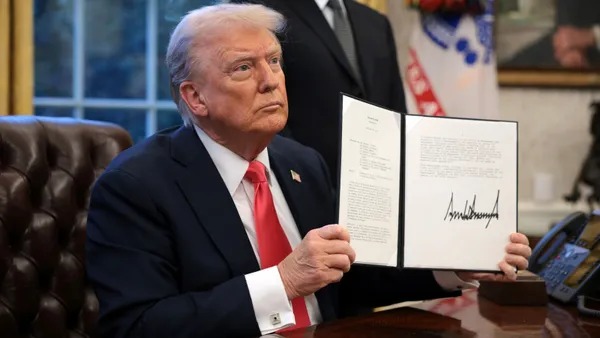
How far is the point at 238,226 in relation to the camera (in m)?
1.62

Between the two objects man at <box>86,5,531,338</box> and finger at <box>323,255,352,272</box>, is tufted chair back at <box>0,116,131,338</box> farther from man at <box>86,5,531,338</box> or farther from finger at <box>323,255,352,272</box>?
finger at <box>323,255,352,272</box>

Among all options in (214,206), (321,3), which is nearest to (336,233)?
(214,206)

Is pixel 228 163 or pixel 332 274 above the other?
pixel 228 163

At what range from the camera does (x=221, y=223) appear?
1.61 metres

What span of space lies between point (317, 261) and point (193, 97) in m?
0.50

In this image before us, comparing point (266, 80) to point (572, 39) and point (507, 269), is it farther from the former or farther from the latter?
point (572, 39)

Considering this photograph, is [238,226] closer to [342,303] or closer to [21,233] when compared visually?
[342,303]

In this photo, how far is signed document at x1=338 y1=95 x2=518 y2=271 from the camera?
4.96 feet

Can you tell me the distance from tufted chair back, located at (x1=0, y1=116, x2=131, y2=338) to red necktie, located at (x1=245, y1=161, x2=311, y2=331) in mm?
546

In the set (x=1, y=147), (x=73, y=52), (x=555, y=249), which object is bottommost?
(x=555, y=249)

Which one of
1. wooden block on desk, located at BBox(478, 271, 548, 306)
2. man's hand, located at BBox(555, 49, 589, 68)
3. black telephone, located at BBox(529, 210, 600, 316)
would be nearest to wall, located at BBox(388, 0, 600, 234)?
man's hand, located at BBox(555, 49, 589, 68)

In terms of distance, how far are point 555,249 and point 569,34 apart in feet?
7.95

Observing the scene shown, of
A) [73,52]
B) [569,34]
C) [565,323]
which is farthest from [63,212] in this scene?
[569,34]

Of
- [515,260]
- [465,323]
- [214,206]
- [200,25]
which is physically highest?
[200,25]
